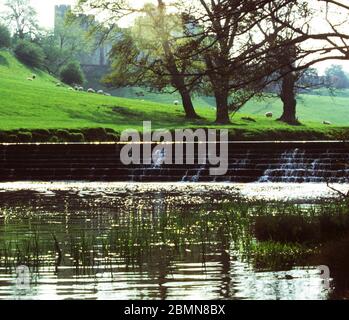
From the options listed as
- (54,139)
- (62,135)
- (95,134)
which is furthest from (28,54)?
(54,139)

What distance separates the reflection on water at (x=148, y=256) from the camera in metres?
11.0

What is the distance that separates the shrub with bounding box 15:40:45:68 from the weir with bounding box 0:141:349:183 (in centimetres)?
7519

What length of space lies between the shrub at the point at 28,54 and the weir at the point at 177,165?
75.2 metres

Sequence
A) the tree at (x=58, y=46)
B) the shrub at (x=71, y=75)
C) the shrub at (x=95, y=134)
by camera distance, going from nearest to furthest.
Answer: the shrub at (x=95, y=134) < the shrub at (x=71, y=75) < the tree at (x=58, y=46)

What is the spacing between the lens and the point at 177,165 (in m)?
39.4

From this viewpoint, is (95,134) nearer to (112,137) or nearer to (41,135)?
(112,137)

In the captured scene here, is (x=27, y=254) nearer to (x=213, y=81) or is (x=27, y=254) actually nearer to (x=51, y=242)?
(x=51, y=242)

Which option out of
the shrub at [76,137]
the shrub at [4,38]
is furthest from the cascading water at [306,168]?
the shrub at [4,38]

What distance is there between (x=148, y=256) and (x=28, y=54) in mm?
107520

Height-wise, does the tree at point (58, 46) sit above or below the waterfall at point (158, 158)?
above

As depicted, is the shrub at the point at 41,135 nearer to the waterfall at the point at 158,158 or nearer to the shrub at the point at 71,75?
the waterfall at the point at 158,158

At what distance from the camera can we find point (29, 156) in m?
43.4
